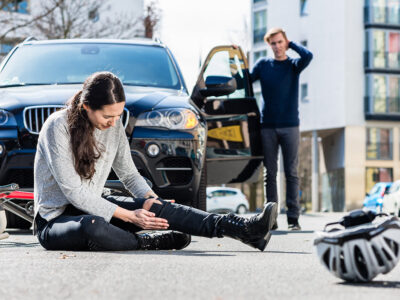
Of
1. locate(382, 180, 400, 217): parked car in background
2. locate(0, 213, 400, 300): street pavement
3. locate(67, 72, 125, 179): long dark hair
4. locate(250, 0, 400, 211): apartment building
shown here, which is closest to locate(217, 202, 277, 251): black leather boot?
locate(0, 213, 400, 300): street pavement

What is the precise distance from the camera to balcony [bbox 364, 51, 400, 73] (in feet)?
157

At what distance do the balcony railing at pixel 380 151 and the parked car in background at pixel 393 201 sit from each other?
23.4 metres

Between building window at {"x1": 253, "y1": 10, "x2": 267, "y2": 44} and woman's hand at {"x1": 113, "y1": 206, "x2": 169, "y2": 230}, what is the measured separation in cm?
5290

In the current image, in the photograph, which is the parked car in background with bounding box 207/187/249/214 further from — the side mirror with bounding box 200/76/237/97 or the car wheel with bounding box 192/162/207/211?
the car wheel with bounding box 192/162/207/211

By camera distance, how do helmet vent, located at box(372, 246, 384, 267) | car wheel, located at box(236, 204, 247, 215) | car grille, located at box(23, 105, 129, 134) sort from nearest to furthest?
helmet vent, located at box(372, 246, 384, 267), car grille, located at box(23, 105, 129, 134), car wheel, located at box(236, 204, 247, 215)

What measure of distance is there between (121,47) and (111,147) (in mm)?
3154

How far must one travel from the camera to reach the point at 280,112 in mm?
9086

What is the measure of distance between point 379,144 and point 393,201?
25251 mm

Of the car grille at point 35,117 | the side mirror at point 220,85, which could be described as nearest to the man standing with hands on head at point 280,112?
the side mirror at point 220,85

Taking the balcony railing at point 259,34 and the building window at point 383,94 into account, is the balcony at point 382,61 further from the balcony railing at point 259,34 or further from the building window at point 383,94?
the balcony railing at point 259,34

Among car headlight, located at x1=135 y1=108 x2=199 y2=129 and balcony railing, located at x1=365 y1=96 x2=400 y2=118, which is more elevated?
car headlight, located at x1=135 y1=108 x2=199 y2=129

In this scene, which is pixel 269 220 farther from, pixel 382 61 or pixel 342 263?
pixel 382 61

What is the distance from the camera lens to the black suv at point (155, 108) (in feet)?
23.8

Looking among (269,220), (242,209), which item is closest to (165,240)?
(269,220)
